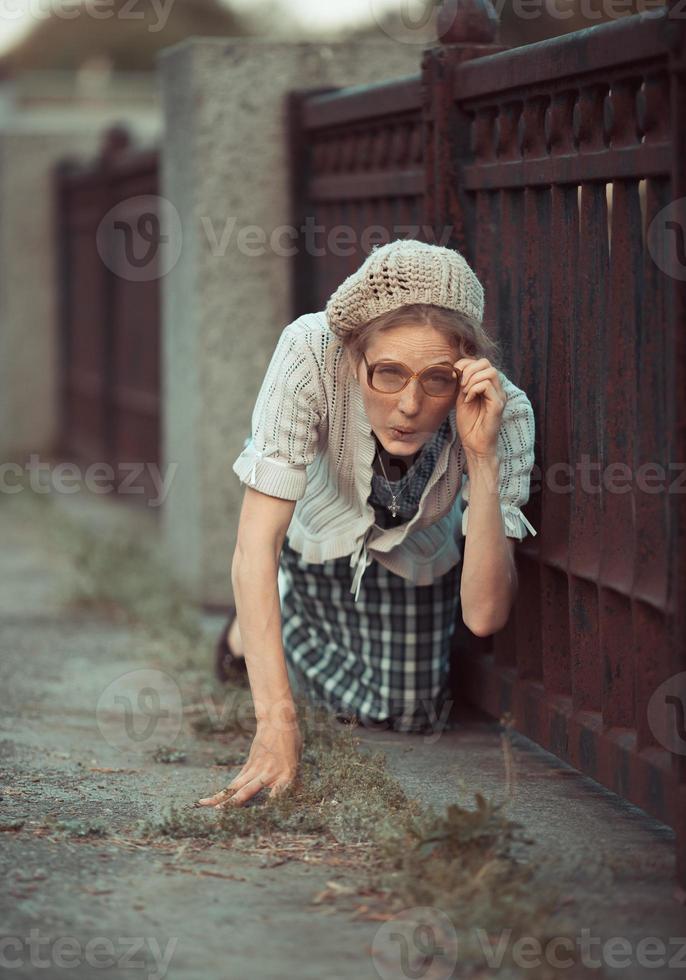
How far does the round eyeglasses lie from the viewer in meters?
3.35

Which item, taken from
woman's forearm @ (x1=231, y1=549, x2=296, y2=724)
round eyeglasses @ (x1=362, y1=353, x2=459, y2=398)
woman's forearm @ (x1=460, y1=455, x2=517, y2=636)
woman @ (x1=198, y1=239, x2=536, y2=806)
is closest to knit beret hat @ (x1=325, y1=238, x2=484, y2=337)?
woman @ (x1=198, y1=239, x2=536, y2=806)

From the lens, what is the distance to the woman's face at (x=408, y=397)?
3.33 metres

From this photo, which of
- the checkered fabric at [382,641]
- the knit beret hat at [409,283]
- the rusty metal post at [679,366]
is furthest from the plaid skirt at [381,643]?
the rusty metal post at [679,366]

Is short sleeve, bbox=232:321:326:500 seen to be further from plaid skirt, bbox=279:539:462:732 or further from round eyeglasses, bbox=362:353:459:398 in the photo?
plaid skirt, bbox=279:539:462:732

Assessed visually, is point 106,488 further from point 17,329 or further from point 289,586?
point 289,586

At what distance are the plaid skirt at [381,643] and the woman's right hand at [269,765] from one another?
710mm

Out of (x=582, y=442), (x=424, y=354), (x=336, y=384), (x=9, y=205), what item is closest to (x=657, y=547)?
(x=582, y=442)

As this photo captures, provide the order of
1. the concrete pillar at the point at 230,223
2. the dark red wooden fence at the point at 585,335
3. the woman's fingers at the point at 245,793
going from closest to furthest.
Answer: the dark red wooden fence at the point at 585,335, the woman's fingers at the point at 245,793, the concrete pillar at the point at 230,223

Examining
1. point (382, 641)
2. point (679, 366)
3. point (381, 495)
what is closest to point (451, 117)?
point (381, 495)

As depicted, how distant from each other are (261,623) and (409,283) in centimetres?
85

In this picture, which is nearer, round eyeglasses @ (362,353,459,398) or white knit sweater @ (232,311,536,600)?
round eyeglasses @ (362,353,459,398)

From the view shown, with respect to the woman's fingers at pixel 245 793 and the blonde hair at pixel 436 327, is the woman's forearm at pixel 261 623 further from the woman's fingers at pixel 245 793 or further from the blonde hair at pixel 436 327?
the blonde hair at pixel 436 327

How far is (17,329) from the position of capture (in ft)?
34.4

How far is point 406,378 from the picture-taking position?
3367 mm
